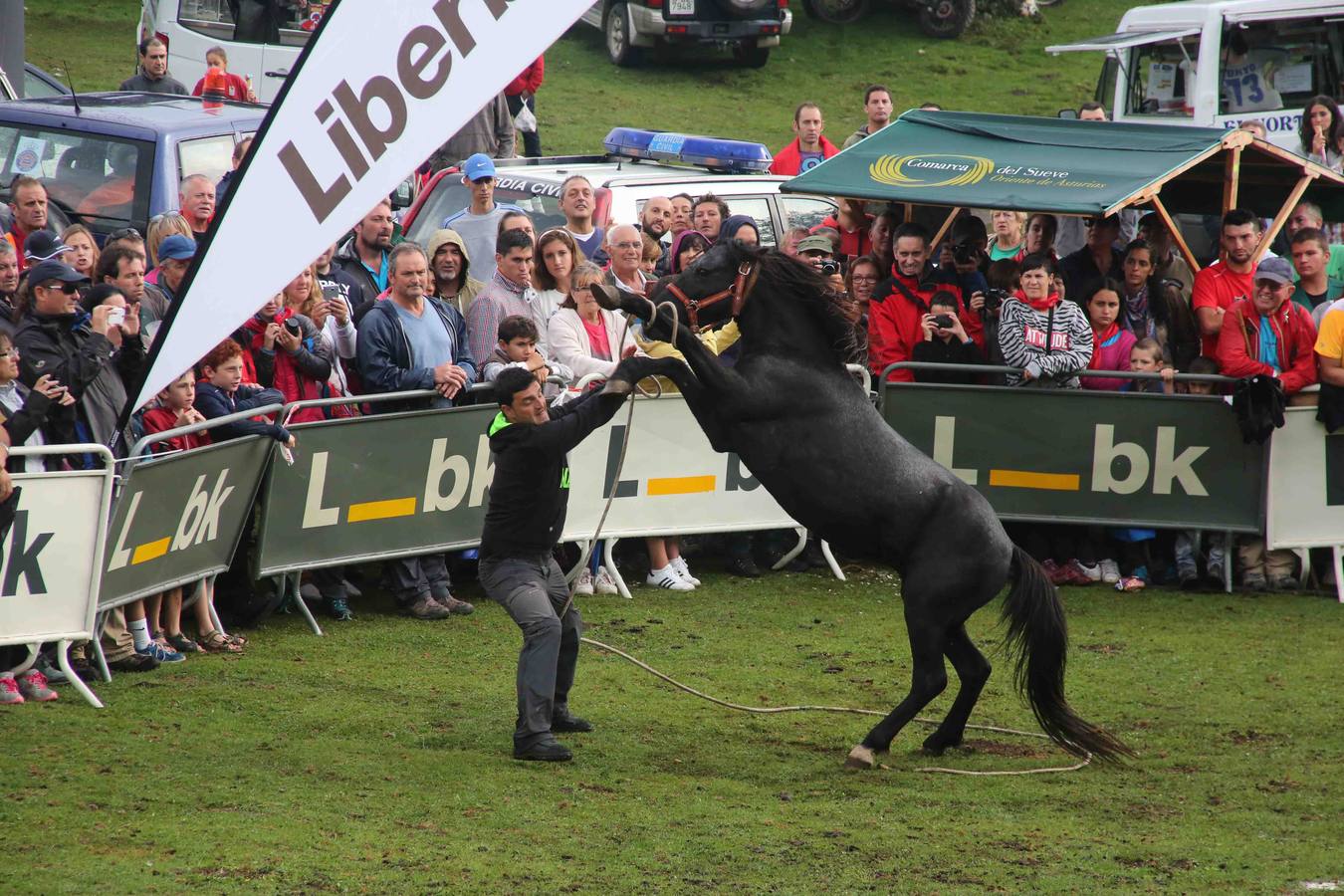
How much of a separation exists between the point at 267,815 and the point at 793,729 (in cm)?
293

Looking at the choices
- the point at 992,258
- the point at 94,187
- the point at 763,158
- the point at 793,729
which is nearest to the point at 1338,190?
→ the point at 992,258

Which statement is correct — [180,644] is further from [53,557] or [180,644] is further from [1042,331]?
[1042,331]

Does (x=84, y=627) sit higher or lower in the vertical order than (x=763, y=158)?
lower

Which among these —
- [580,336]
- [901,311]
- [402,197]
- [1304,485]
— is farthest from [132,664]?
[1304,485]

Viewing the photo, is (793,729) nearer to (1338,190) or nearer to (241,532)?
(241,532)

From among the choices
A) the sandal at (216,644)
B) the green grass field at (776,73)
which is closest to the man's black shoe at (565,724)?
the sandal at (216,644)

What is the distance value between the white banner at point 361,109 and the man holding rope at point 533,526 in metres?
1.52

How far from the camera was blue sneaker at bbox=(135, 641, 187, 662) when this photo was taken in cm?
844

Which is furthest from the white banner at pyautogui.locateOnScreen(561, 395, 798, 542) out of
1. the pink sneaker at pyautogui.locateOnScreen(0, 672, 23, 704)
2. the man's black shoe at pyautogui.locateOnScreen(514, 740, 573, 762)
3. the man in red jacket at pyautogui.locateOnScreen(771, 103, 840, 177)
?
the man in red jacket at pyautogui.locateOnScreen(771, 103, 840, 177)

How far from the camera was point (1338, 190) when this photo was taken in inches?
506

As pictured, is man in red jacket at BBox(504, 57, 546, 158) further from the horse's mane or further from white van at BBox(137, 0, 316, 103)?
the horse's mane

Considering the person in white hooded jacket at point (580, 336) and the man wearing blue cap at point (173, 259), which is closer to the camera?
the man wearing blue cap at point (173, 259)

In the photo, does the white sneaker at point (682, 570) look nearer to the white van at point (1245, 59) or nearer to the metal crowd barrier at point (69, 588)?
the metal crowd barrier at point (69, 588)

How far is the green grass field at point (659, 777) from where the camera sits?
600cm
